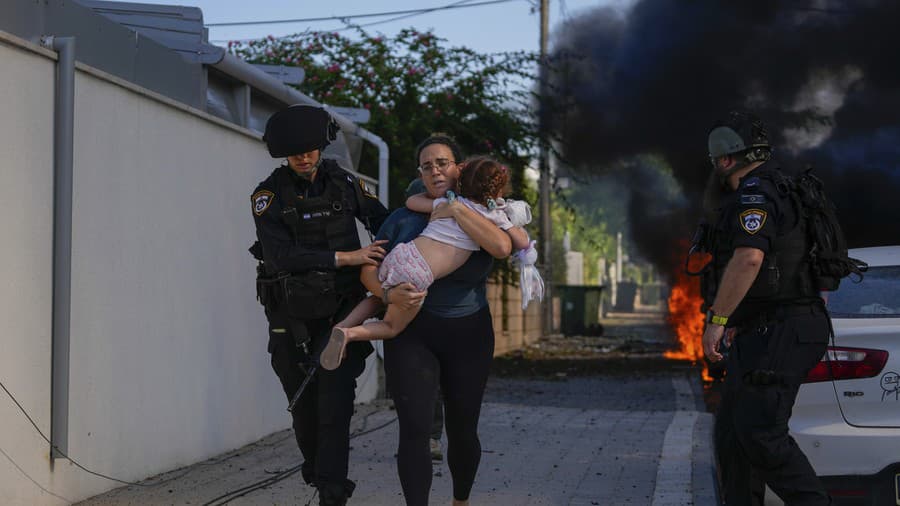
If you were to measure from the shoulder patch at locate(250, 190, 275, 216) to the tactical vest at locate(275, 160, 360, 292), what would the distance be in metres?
0.04

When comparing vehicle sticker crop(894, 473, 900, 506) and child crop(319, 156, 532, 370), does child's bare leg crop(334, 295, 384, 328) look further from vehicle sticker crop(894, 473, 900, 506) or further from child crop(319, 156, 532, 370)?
vehicle sticker crop(894, 473, 900, 506)

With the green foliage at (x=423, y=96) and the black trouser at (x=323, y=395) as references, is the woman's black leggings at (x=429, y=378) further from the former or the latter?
the green foliage at (x=423, y=96)

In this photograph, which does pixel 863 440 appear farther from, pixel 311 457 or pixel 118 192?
pixel 118 192

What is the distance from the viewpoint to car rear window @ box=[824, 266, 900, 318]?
219 inches

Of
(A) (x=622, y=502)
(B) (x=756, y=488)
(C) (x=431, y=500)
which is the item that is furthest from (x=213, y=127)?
(B) (x=756, y=488)

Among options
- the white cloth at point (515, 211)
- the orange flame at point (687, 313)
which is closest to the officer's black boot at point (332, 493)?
the white cloth at point (515, 211)

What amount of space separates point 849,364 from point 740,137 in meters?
1.19

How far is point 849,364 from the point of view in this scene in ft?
17.1

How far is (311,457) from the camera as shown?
5133 mm

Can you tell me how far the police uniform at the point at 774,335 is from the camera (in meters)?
4.56

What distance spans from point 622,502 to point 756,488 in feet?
4.18

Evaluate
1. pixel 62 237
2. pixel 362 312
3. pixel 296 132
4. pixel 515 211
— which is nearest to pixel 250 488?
pixel 62 237

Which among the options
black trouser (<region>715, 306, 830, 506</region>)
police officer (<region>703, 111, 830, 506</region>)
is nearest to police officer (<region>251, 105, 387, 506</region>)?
police officer (<region>703, 111, 830, 506</region>)

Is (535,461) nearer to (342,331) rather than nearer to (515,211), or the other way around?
(515,211)
